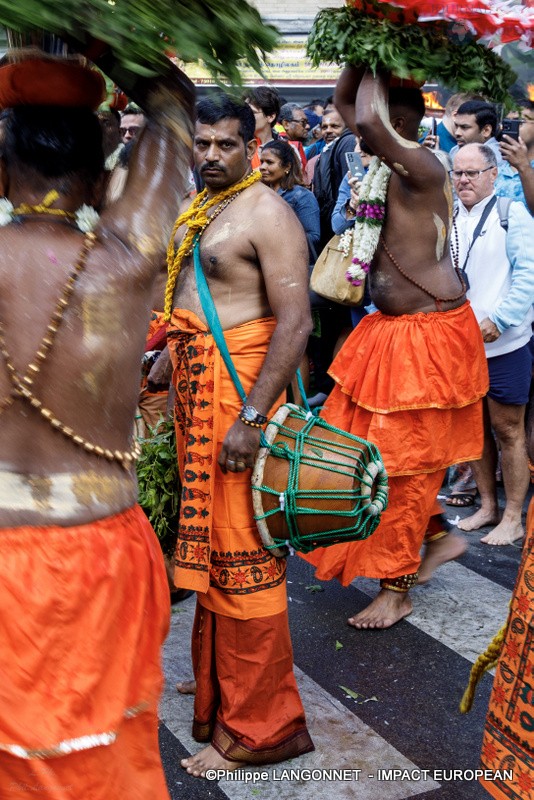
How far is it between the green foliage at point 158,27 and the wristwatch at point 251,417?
1.43 metres

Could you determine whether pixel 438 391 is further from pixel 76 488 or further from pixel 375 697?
pixel 76 488

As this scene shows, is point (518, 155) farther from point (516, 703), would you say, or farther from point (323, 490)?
point (516, 703)

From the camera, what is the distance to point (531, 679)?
2.58m

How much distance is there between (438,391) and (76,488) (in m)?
2.61

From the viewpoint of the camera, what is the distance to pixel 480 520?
19.1 feet

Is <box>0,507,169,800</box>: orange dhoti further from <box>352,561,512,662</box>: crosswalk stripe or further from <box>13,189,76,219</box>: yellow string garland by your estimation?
<box>352,561,512,662</box>: crosswalk stripe

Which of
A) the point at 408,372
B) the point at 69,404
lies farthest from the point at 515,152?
the point at 69,404

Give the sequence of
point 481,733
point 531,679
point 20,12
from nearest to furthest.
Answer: point 20,12, point 531,679, point 481,733

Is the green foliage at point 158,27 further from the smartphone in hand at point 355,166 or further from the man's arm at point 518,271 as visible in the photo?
the smartphone in hand at point 355,166

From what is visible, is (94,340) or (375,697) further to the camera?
(375,697)

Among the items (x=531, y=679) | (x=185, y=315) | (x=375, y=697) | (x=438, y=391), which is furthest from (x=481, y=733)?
(x=185, y=315)

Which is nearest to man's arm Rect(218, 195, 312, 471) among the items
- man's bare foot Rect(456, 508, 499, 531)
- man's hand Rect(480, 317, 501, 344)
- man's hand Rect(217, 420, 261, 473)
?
man's hand Rect(217, 420, 261, 473)

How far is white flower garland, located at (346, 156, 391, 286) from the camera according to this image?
4312 mm

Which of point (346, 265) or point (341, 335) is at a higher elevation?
point (346, 265)
